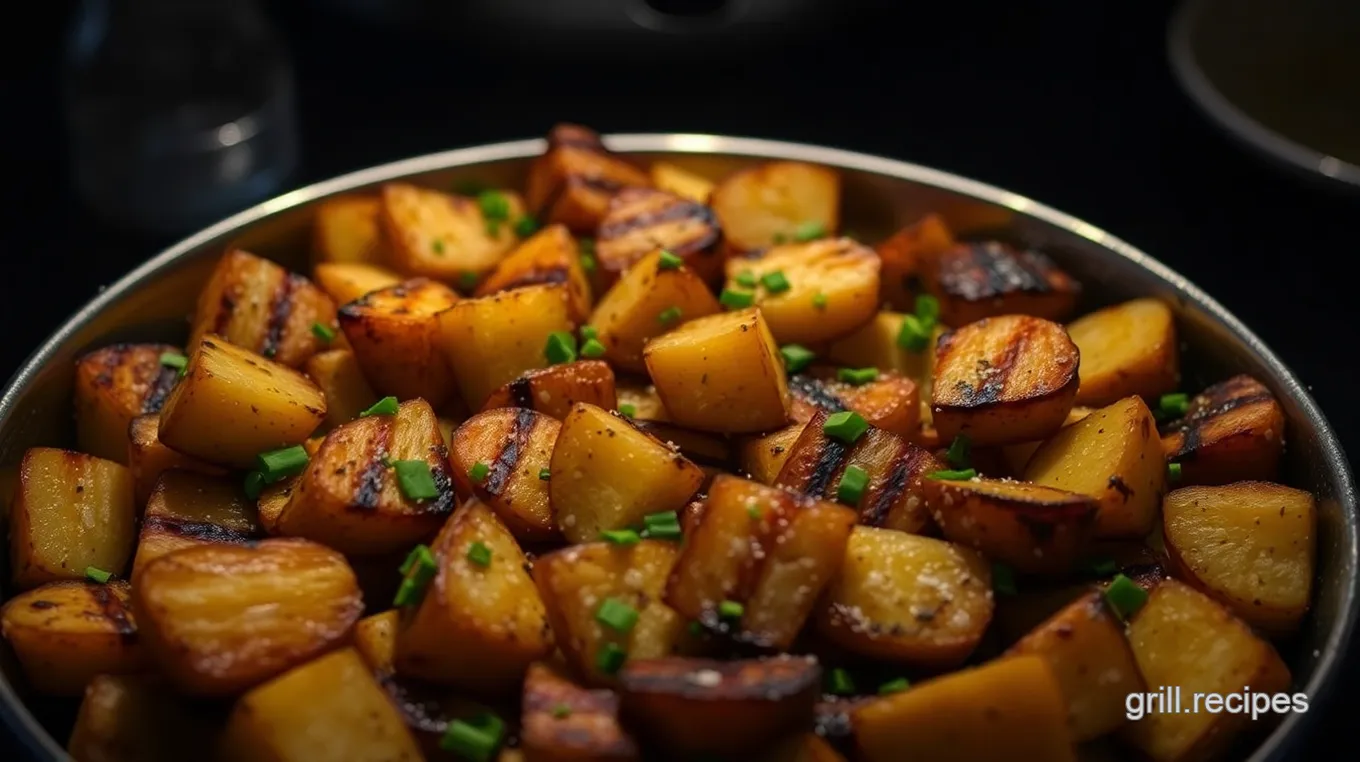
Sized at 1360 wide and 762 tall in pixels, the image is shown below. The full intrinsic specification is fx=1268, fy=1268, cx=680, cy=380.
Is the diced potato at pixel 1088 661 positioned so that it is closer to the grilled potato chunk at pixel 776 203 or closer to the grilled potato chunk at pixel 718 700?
the grilled potato chunk at pixel 718 700

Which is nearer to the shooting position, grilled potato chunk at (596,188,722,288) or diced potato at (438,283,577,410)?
diced potato at (438,283,577,410)

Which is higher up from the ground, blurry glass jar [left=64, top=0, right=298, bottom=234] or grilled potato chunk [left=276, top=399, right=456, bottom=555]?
blurry glass jar [left=64, top=0, right=298, bottom=234]

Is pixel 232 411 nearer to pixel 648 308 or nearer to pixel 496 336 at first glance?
pixel 496 336

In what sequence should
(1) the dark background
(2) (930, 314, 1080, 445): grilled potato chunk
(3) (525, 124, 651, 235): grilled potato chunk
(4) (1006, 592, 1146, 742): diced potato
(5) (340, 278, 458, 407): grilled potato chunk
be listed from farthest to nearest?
(1) the dark background < (3) (525, 124, 651, 235): grilled potato chunk < (5) (340, 278, 458, 407): grilled potato chunk < (2) (930, 314, 1080, 445): grilled potato chunk < (4) (1006, 592, 1146, 742): diced potato

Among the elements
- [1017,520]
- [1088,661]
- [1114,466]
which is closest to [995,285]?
[1114,466]

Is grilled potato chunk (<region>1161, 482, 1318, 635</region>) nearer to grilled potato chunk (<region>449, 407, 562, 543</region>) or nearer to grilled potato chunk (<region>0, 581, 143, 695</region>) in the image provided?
grilled potato chunk (<region>449, 407, 562, 543</region>)

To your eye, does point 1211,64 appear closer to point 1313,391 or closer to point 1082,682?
point 1313,391

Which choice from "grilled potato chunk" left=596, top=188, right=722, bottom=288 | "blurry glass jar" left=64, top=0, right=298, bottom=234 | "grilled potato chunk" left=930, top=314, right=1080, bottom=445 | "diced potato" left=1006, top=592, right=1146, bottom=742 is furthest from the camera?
"blurry glass jar" left=64, top=0, right=298, bottom=234

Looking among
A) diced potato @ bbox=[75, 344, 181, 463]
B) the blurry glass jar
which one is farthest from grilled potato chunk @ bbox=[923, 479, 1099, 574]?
→ the blurry glass jar
